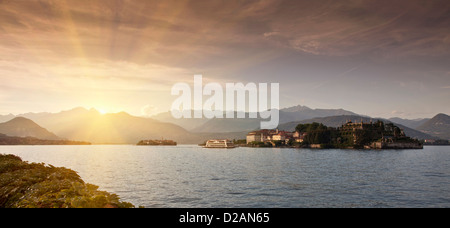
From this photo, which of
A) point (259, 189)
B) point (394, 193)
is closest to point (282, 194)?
point (259, 189)

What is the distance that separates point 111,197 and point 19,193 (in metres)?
8.11

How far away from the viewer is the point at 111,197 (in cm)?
1422

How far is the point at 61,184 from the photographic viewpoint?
17.7 meters
